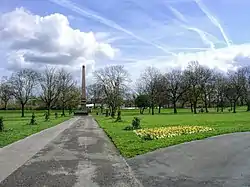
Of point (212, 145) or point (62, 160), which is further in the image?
point (212, 145)

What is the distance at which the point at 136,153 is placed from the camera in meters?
12.6

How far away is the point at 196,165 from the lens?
1010 cm

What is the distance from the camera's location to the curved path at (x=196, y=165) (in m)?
8.07

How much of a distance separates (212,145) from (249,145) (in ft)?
4.97

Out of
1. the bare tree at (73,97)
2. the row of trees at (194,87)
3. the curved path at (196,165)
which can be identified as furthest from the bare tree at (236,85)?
the curved path at (196,165)

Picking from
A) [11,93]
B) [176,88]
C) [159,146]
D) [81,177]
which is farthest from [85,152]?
[176,88]

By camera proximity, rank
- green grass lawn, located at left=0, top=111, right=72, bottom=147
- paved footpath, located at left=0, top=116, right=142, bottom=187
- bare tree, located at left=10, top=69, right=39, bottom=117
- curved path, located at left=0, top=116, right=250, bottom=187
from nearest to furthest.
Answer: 1. paved footpath, located at left=0, top=116, right=142, bottom=187
2. curved path, located at left=0, top=116, right=250, bottom=187
3. green grass lawn, located at left=0, top=111, right=72, bottom=147
4. bare tree, located at left=10, top=69, right=39, bottom=117

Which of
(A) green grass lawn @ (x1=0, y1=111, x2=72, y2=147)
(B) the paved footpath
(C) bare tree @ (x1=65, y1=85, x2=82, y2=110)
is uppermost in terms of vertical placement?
(C) bare tree @ (x1=65, y1=85, x2=82, y2=110)

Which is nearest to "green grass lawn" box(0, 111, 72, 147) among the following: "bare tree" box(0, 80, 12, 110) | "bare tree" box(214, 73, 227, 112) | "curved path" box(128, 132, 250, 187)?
"curved path" box(128, 132, 250, 187)

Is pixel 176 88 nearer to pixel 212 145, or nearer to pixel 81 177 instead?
pixel 212 145

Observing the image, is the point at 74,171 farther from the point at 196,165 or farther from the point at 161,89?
the point at 161,89

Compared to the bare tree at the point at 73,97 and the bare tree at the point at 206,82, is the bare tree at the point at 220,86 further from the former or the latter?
the bare tree at the point at 73,97

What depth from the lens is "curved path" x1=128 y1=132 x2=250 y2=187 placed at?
26.5 feet

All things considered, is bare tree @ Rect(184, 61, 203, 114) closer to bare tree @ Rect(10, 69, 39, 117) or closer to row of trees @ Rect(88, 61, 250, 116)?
row of trees @ Rect(88, 61, 250, 116)
